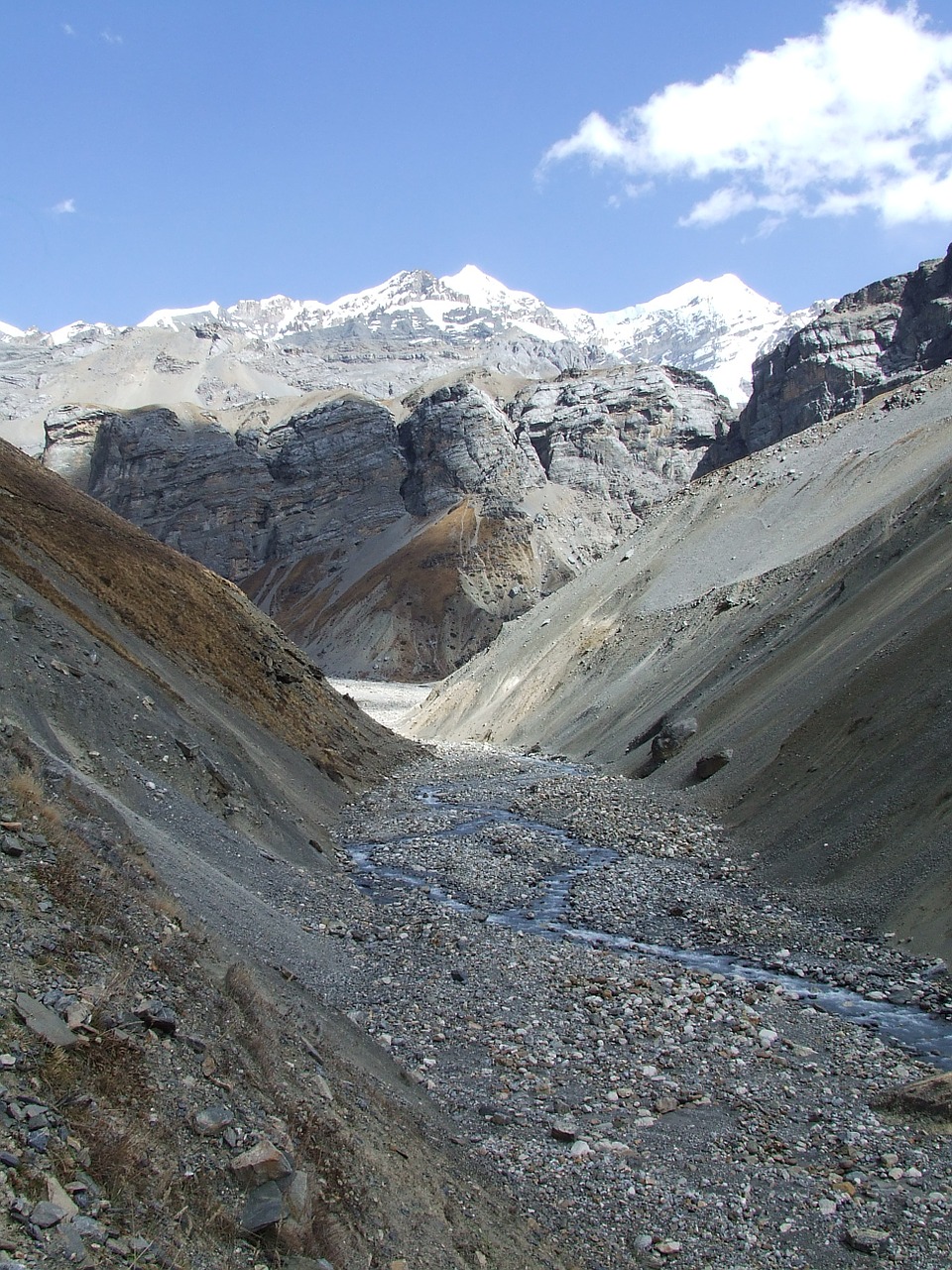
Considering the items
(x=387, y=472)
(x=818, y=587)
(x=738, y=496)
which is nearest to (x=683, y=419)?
(x=387, y=472)

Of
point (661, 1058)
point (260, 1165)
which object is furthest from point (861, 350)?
point (260, 1165)

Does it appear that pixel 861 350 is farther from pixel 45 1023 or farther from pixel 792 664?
pixel 45 1023

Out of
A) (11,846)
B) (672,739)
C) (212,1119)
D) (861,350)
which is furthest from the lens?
(861,350)

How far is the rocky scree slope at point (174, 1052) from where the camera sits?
21.5ft

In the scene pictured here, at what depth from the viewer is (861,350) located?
135500 millimetres

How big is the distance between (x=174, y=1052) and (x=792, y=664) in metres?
34.1

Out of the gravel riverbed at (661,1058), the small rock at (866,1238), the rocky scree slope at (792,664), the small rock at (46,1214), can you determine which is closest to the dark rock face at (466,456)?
the rocky scree slope at (792,664)

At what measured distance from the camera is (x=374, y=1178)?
8.62 metres

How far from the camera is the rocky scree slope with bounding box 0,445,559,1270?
259 inches

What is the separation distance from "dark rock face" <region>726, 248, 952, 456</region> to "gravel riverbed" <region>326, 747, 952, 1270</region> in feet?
397

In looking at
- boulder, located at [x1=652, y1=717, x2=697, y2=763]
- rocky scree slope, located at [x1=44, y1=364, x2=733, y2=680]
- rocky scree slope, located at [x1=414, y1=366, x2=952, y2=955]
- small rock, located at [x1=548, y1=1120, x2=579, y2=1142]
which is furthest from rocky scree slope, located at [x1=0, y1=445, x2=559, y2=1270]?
rocky scree slope, located at [x1=44, y1=364, x2=733, y2=680]

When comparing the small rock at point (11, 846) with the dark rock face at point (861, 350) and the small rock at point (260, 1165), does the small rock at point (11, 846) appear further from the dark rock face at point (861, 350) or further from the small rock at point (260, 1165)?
the dark rock face at point (861, 350)

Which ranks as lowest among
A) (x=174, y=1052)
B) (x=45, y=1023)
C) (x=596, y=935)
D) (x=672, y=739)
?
(x=672, y=739)

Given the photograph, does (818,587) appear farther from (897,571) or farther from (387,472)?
(387,472)
